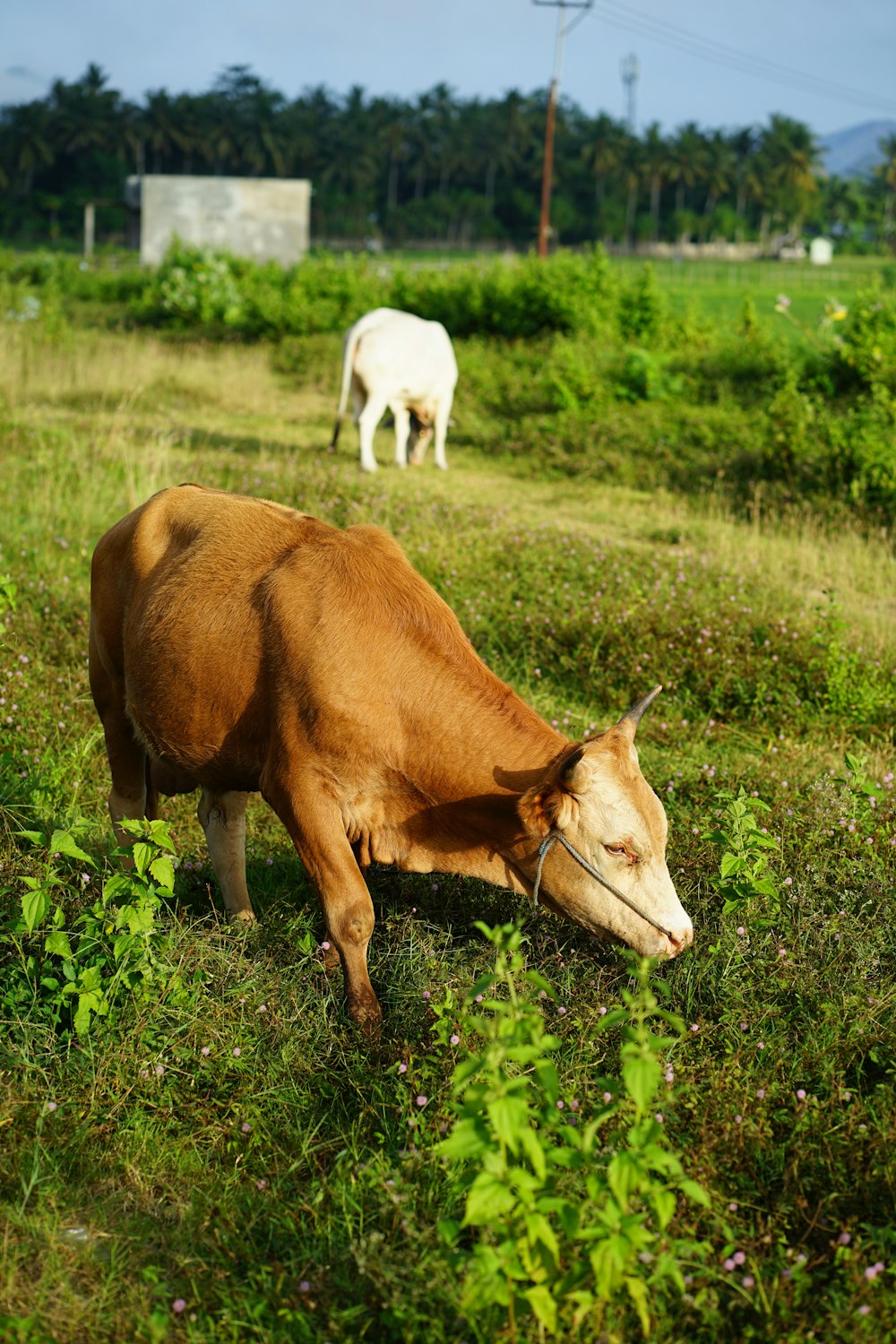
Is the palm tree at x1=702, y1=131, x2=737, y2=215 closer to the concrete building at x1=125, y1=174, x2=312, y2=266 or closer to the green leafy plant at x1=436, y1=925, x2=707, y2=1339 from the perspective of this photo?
the concrete building at x1=125, y1=174, x2=312, y2=266

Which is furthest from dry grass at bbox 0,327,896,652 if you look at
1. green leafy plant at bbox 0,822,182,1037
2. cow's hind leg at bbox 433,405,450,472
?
green leafy plant at bbox 0,822,182,1037

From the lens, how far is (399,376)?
12.9 meters

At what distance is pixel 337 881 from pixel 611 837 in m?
0.86

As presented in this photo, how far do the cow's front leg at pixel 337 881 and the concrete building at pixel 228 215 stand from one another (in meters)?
35.1

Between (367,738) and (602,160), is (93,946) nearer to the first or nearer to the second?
(367,738)

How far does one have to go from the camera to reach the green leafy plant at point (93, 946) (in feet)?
11.9

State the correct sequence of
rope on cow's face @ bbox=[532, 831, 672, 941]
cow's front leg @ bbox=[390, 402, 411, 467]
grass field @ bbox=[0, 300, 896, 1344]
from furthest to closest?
cow's front leg @ bbox=[390, 402, 411, 467]
rope on cow's face @ bbox=[532, 831, 672, 941]
grass field @ bbox=[0, 300, 896, 1344]

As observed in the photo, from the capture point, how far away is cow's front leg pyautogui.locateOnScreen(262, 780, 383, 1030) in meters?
3.74

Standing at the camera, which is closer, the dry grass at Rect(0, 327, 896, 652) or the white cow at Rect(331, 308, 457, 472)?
the dry grass at Rect(0, 327, 896, 652)

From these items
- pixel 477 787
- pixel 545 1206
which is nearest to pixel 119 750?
pixel 477 787

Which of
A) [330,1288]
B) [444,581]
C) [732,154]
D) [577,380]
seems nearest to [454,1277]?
[330,1288]

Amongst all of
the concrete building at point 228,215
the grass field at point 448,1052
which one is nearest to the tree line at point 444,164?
the concrete building at point 228,215

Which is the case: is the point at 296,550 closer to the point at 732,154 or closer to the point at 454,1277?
the point at 454,1277

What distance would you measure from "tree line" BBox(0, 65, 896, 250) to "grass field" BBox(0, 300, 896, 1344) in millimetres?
83194
